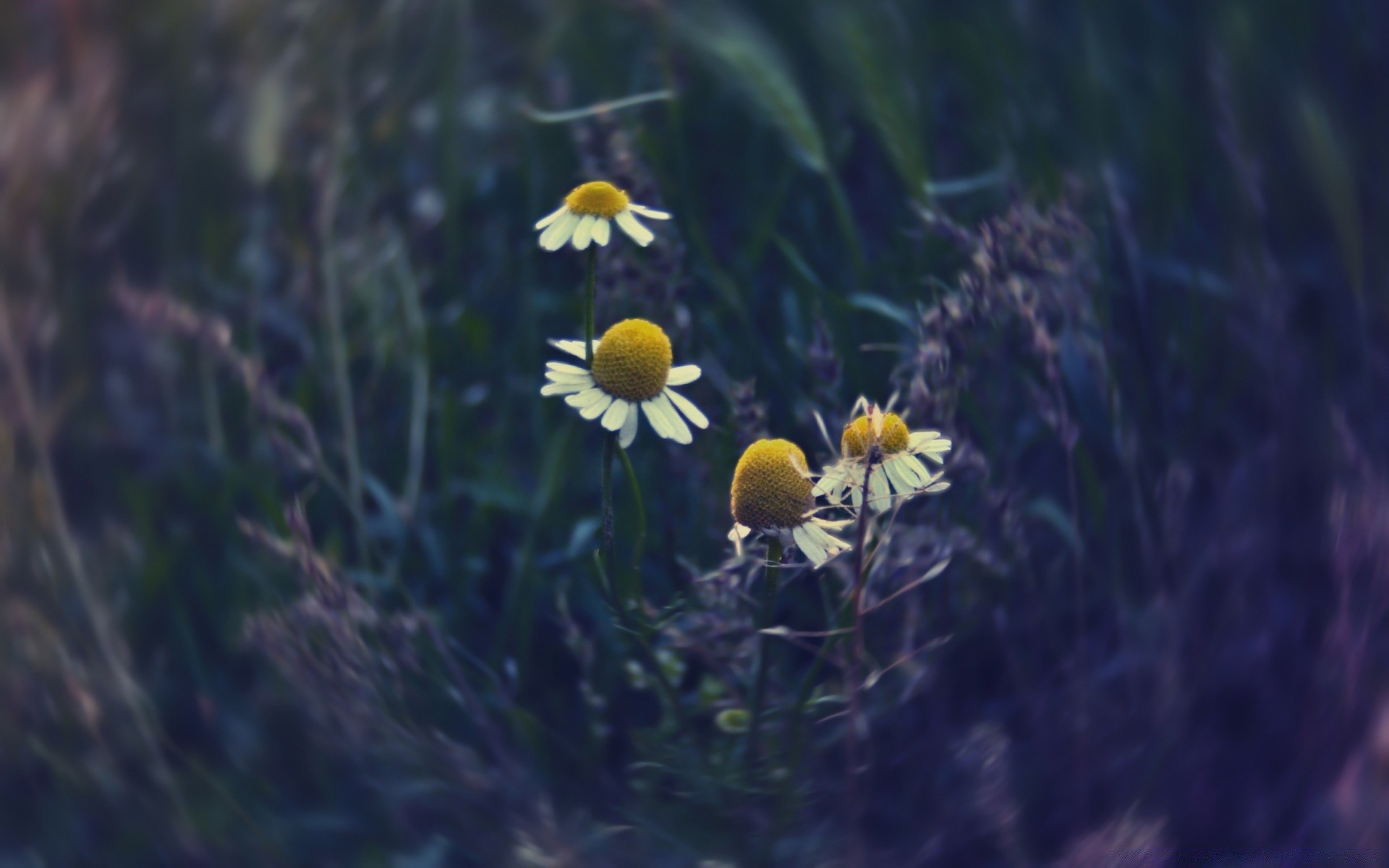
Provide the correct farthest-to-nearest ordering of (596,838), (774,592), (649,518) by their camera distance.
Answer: (649,518) < (596,838) < (774,592)

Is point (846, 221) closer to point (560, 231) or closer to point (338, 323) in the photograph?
point (560, 231)

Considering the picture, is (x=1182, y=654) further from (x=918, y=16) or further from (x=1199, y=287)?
(x=918, y=16)

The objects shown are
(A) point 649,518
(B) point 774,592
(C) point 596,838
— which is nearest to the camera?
(B) point 774,592

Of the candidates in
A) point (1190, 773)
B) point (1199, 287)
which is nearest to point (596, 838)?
point (1190, 773)

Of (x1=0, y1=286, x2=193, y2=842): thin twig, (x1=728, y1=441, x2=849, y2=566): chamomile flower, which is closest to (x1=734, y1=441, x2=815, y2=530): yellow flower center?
(x1=728, y1=441, x2=849, y2=566): chamomile flower

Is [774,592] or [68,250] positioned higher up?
[68,250]
